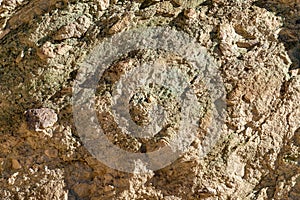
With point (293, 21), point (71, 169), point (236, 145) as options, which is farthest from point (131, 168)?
point (293, 21)

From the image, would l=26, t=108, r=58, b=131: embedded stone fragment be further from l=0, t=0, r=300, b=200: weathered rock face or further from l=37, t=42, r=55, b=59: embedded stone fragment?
l=37, t=42, r=55, b=59: embedded stone fragment

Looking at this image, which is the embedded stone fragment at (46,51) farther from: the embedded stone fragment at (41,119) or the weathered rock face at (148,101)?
the embedded stone fragment at (41,119)

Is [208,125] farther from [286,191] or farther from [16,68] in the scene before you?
[16,68]

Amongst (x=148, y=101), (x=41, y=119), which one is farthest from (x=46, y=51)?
(x=148, y=101)

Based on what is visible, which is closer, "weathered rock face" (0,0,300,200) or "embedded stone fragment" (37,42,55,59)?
"weathered rock face" (0,0,300,200)

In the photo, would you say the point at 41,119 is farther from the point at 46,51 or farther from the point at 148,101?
the point at 148,101

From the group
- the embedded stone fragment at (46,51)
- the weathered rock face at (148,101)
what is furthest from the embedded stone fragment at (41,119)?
the embedded stone fragment at (46,51)

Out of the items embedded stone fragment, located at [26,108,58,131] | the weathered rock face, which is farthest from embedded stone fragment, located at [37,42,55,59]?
embedded stone fragment, located at [26,108,58,131]
